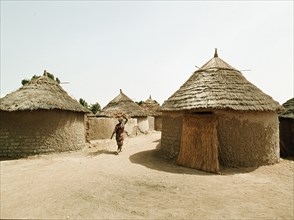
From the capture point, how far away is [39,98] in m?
10.3

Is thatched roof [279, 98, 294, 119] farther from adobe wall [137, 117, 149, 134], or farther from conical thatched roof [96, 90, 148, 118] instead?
conical thatched roof [96, 90, 148, 118]

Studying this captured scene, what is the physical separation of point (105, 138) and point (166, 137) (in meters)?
5.62

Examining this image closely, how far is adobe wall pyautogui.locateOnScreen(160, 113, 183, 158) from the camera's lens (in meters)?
8.86

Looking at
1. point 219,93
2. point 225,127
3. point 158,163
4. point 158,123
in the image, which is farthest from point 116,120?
point 158,123

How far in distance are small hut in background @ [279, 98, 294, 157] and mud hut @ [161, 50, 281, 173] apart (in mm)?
2459

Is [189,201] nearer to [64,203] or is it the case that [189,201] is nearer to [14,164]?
[64,203]

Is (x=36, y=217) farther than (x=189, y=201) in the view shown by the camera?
No

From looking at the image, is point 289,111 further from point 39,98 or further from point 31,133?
point 31,133

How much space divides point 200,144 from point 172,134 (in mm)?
1466

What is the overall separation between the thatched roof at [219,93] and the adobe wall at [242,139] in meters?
0.35

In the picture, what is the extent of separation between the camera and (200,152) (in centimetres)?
785

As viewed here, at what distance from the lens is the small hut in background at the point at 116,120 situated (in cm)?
1341

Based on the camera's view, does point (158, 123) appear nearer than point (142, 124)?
No

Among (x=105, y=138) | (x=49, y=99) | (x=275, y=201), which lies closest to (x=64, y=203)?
(x=275, y=201)
